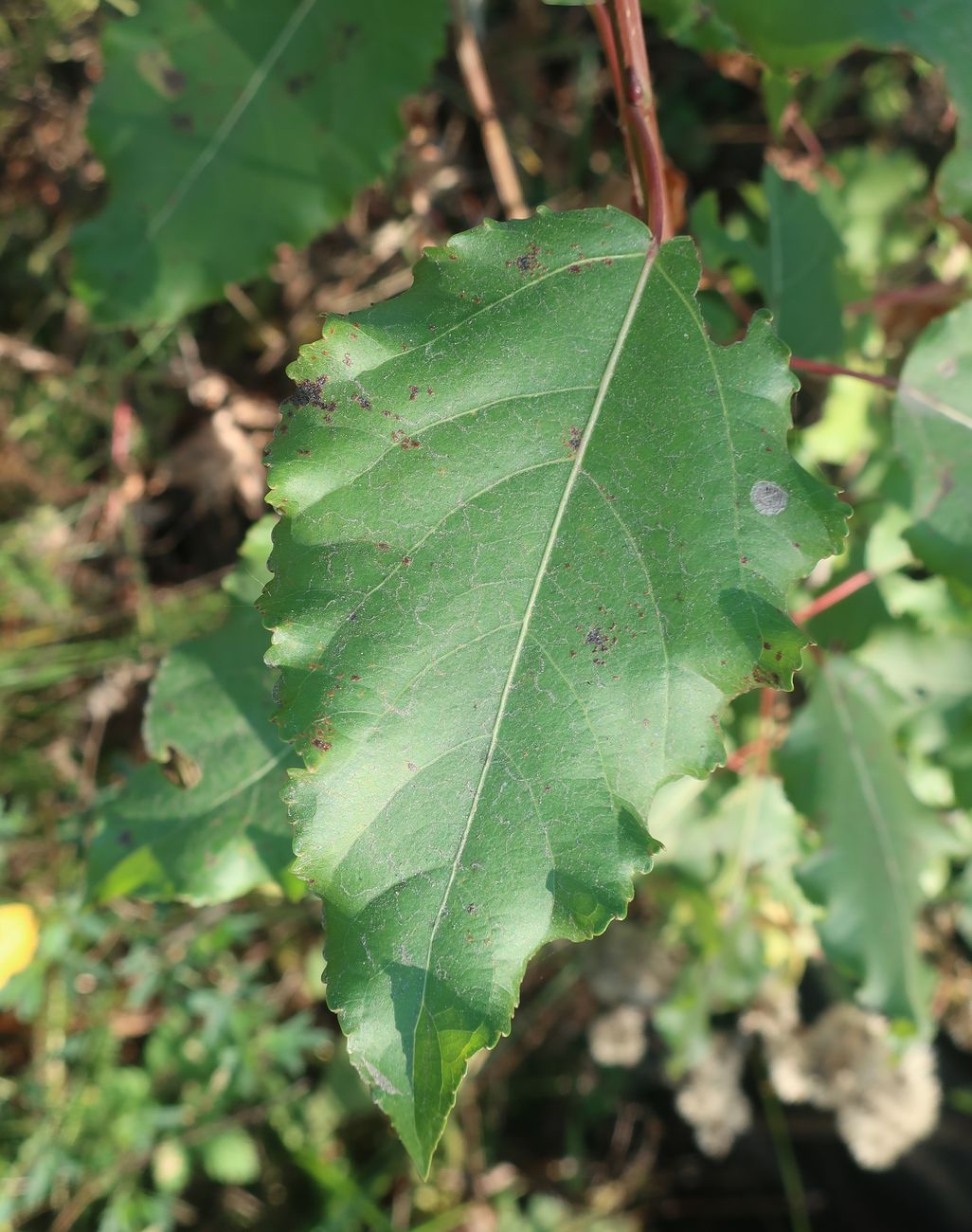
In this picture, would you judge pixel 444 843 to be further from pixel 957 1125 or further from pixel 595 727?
pixel 957 1125

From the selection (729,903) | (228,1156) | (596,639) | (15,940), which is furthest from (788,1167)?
(596,639)

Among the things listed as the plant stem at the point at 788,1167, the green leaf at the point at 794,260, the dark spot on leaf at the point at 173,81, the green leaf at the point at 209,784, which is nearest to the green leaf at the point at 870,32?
the green leaf at the point at 794,260

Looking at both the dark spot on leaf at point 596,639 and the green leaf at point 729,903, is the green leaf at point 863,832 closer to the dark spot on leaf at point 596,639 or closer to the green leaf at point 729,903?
the green leaf at point 729,903

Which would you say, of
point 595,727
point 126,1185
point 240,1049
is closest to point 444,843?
point 595,727

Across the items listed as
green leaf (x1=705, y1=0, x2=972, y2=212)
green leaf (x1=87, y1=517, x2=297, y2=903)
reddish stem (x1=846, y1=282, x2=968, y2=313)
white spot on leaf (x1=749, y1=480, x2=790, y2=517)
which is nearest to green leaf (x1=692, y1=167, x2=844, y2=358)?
reddish stem (x1=846, y1=282, x2=968, y2=313)

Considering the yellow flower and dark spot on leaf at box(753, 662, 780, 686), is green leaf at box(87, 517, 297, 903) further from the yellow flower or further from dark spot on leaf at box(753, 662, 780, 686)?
the yellow flower

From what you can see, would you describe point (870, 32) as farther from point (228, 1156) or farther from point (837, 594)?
point (228, 1156)
